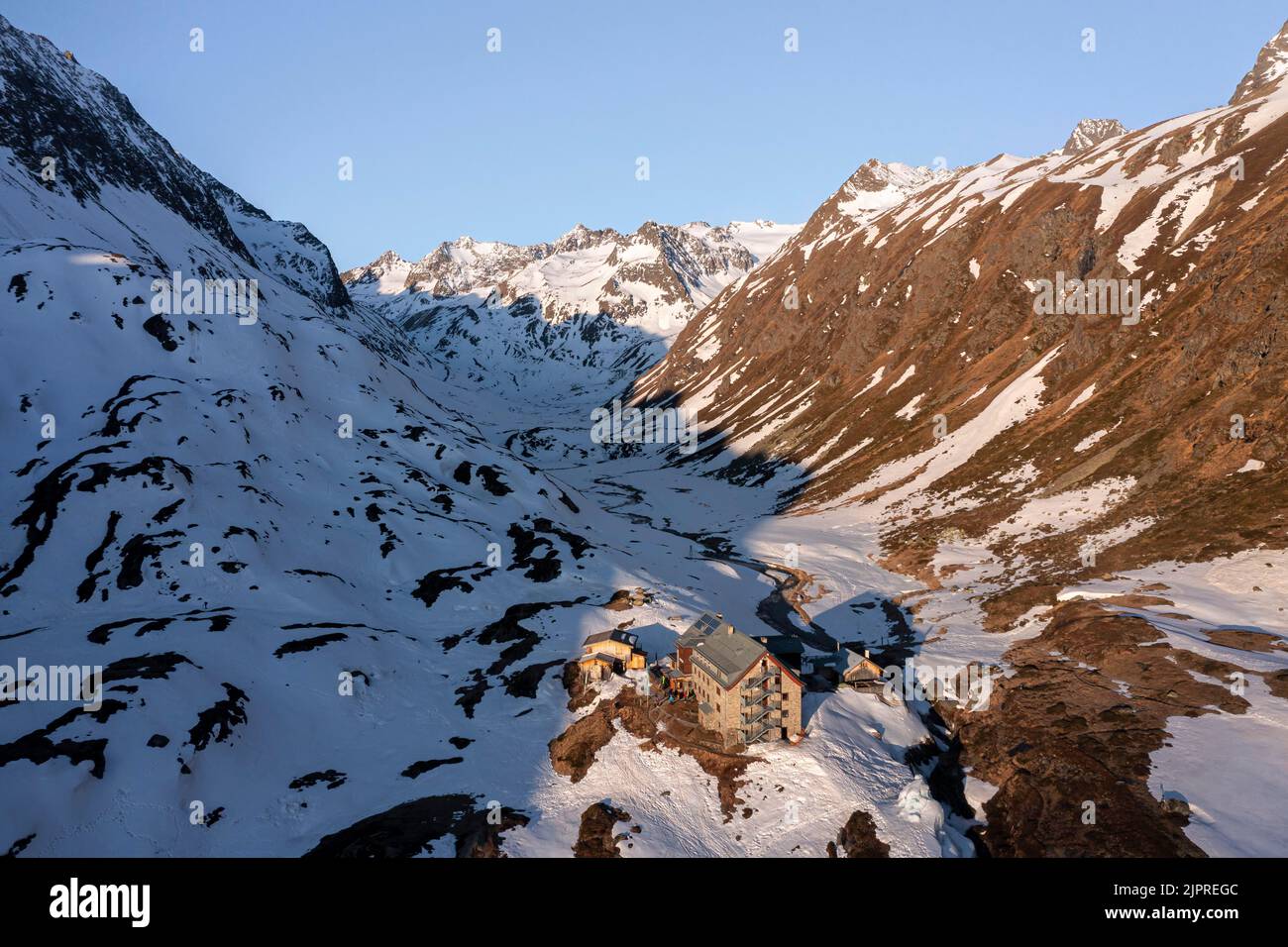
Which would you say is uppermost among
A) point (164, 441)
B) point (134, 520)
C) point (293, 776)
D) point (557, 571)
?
point (164, 441)

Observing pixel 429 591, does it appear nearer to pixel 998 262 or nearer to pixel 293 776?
pixel 293 776

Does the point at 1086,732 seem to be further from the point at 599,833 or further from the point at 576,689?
the point at 576,689

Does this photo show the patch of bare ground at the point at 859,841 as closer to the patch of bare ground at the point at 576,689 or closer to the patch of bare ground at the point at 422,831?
the patch of bare ground at the point at 422,831

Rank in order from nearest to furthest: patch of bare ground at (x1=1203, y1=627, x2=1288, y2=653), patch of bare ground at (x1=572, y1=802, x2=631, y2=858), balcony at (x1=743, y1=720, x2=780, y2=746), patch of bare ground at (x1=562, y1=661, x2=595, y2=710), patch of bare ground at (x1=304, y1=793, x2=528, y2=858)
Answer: patch of bare ground at (x1=304, y1=793, x2=528, y2=858)
patch of bare ground at (x1=572, y1=802, x2=631, y2=858)
balcony at (x1=743, y1=720, x2=780, y2=746)
patch of bare ground at (x1=1203, y1=627, x2=1288, y2=653)
patch of bare ground at (x1=562, y1=661, x2=595, y2=710)

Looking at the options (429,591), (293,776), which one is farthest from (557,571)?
(293,776)

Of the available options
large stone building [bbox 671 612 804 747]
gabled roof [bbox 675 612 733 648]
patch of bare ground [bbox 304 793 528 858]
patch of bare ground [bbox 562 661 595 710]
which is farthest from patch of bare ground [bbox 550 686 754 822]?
patch of bare ground [bbox 304 793 528 858]

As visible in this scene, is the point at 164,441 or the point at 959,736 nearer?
the point at 959,736

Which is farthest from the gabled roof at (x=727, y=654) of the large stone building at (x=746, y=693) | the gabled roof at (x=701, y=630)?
the gabled roof at (x=701, y=630)

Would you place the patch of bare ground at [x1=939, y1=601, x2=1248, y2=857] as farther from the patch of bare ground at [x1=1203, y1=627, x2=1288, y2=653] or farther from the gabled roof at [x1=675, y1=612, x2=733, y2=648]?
the gabled roof at [x1=675, y1=612, x2=733, y2=648]
